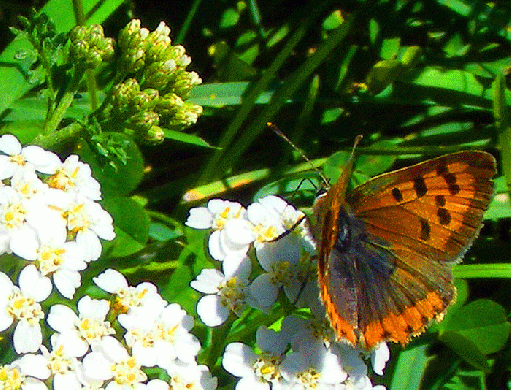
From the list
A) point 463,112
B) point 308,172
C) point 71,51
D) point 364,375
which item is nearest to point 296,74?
point 308,172

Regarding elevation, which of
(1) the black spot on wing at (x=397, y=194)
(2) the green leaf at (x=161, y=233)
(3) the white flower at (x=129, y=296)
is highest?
(1) the black spot on wing at (x=397, y=194)

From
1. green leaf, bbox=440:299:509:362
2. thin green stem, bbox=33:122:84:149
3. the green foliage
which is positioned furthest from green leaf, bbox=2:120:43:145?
green leaf, bbox=440:299:509:362

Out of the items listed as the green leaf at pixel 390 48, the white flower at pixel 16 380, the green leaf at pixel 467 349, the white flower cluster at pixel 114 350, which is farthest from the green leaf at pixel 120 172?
the green leaf at pixel 390 48

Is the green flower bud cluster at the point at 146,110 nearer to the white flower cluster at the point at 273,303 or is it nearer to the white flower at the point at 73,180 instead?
the white flower at the point at 73,180

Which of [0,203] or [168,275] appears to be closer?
[0,203]

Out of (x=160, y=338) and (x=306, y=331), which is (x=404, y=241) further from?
(x=160, y=338)

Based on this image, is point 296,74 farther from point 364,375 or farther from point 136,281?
point 364,375
